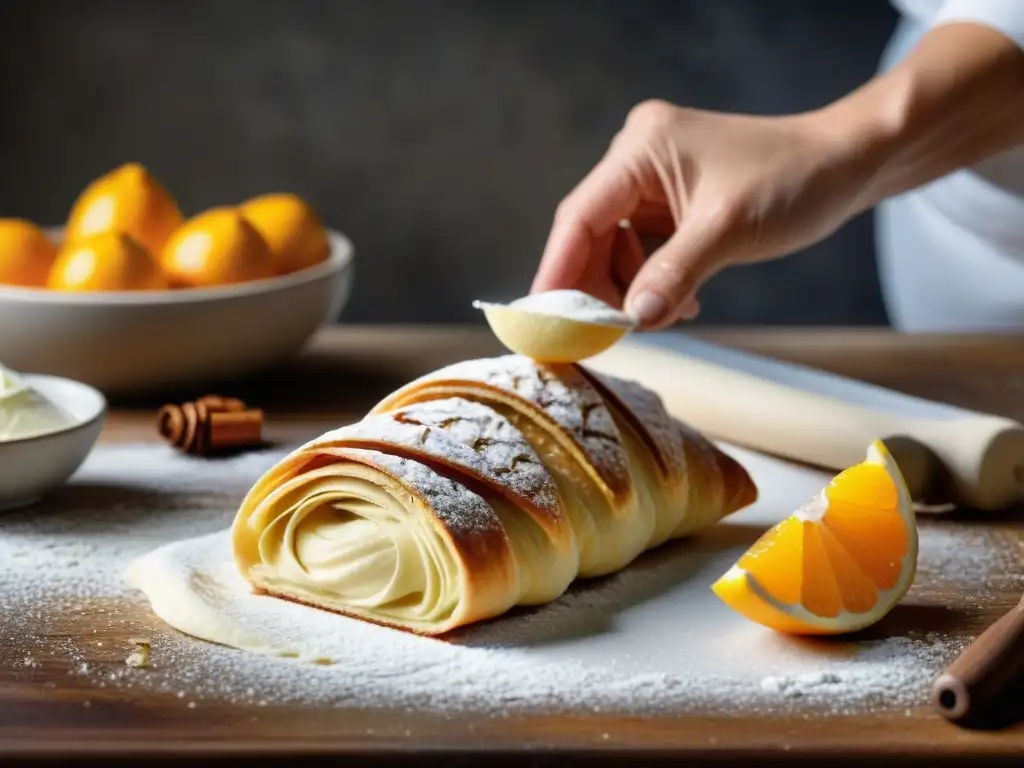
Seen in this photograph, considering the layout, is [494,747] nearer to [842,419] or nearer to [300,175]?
[842,419]

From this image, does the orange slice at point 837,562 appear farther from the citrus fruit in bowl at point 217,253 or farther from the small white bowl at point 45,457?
the citrus fruit in bowl at point 217,253

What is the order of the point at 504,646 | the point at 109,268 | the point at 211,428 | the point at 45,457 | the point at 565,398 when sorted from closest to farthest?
1. the point at 504,646
2. the point at 565,398
3. the point at 45,457
4. the point at 211,428
5. the point at 109,268

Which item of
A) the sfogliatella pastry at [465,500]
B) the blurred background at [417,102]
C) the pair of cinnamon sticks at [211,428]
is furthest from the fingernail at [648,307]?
the blurred background at [417,102]

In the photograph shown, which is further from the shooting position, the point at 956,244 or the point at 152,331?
the point at 956,244

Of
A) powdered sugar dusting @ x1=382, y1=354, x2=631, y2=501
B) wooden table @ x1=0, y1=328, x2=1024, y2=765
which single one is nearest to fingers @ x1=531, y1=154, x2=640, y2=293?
powdered sugar dusting @ x1=382, y1=354, x2=631, y2=501

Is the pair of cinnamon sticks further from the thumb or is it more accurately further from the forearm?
the forearm

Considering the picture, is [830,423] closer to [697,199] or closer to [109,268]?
[697,199]

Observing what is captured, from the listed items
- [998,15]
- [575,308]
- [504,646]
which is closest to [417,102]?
[998,15]
